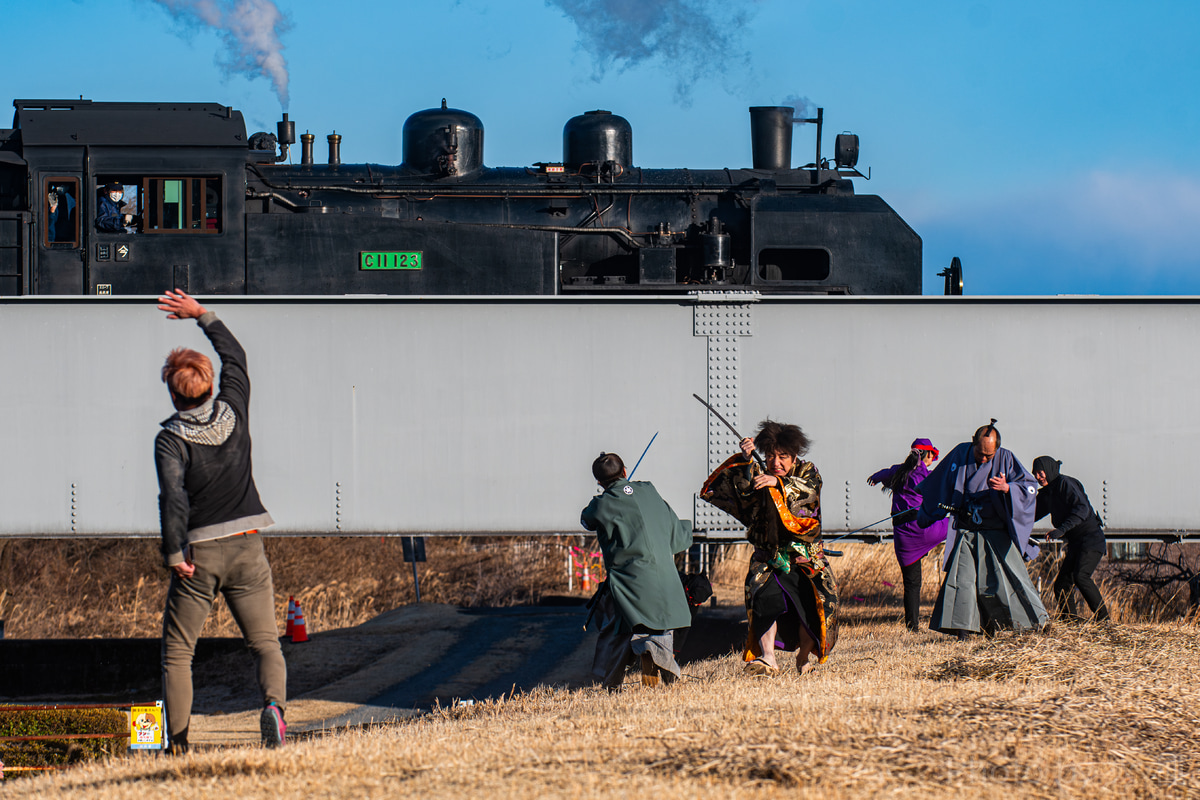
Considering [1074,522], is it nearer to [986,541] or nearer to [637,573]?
[986,541]

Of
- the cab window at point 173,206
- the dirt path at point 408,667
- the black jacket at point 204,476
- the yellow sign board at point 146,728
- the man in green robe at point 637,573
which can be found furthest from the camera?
the cab window at point 173,206

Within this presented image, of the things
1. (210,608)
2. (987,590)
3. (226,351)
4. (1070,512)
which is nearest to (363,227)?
(226,351)

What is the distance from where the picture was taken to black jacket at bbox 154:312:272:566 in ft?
14.4

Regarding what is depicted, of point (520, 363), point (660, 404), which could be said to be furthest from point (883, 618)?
point (520, 363)

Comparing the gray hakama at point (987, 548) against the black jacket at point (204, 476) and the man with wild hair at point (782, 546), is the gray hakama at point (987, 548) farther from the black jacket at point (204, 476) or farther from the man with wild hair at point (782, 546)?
the black jacket at point (204, 476)

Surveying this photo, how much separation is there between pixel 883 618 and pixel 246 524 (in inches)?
302

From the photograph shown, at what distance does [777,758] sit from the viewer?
12.7 ft

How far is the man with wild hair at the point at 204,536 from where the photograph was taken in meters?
4.42

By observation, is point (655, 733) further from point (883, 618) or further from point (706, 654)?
point (883, 618)

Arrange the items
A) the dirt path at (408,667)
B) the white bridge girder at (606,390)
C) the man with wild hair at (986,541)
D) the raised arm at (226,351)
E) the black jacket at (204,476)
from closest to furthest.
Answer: the black jacket at (204,476) → the raised arm at (226,351) → the man with wild hair at (986,541) → the white bridge girder at (606,390) → the dirt path at (408,667)

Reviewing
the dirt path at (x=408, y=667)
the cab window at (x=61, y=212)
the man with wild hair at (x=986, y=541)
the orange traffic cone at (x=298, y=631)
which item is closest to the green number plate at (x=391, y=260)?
the cab window at (x=61, y=212)

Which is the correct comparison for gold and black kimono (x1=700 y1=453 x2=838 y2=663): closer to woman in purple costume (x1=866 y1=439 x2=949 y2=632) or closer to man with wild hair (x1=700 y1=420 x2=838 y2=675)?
man with wild hair (x1=700 y1=420 x2=838 y2=675)

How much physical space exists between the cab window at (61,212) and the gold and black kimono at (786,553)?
6.00 metres

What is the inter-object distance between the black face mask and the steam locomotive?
7.62 ft
